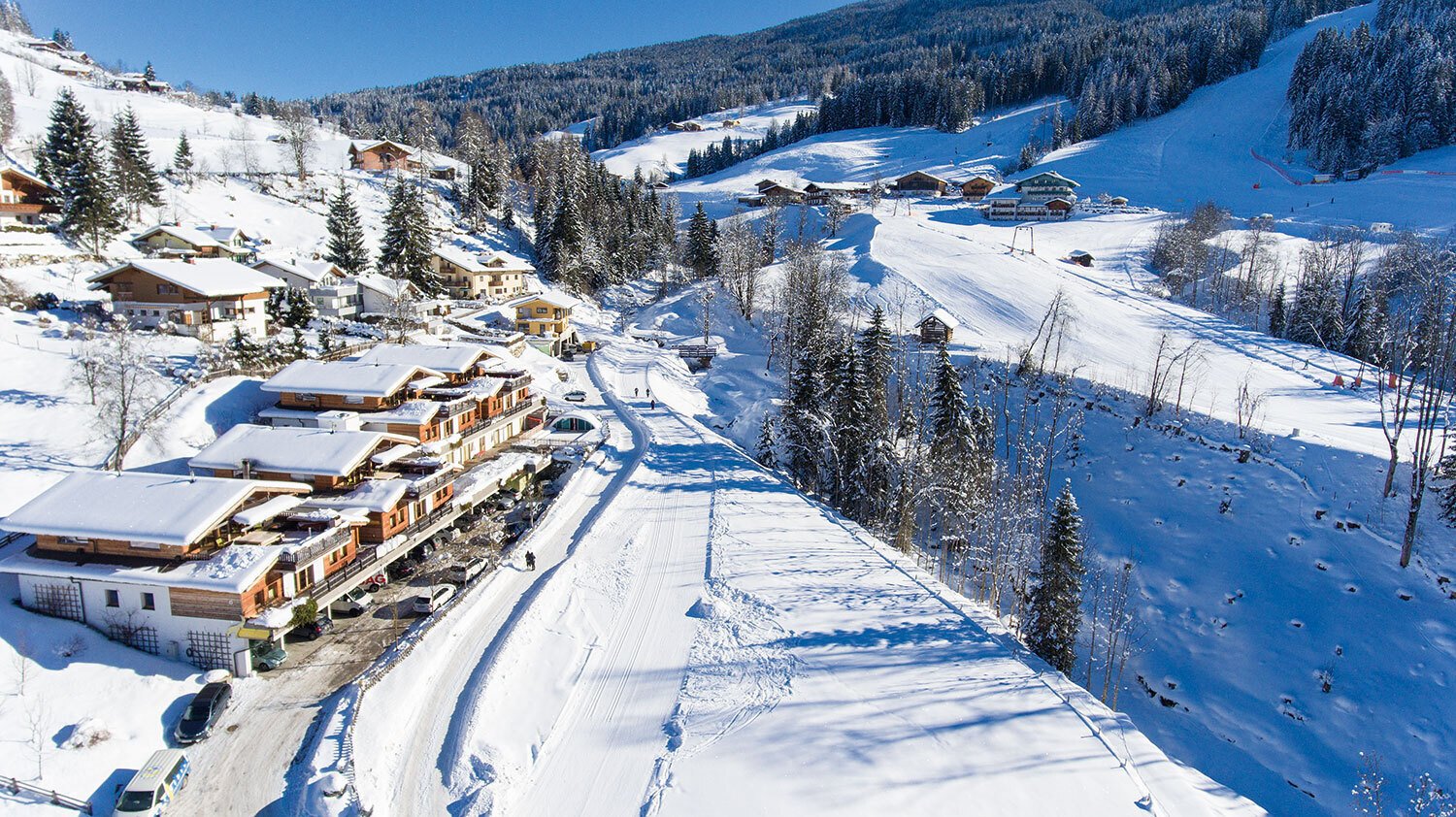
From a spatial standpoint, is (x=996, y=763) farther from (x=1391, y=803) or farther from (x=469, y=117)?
(x=469, y=117)

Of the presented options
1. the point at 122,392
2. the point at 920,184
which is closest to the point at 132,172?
the point at 122,392

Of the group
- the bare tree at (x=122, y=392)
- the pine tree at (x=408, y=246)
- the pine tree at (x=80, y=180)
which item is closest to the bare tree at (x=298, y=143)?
the pine tree at (x=408, y=246)

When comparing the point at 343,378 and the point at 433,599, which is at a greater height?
the point at 343,378

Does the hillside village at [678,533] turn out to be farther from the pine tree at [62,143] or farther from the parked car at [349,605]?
the pine tree at [62,143]

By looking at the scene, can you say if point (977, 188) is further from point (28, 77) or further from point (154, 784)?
point (28, 77)

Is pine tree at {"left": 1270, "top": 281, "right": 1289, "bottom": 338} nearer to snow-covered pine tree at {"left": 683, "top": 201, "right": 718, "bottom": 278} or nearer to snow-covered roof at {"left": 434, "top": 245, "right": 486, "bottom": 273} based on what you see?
snow-covered pine tree at {"left": 683, "top": 201, "right": 718, "bottom": 278}

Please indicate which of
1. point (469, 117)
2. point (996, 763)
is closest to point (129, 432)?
point (996, 763)

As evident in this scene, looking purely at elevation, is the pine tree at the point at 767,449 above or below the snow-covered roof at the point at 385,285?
below
